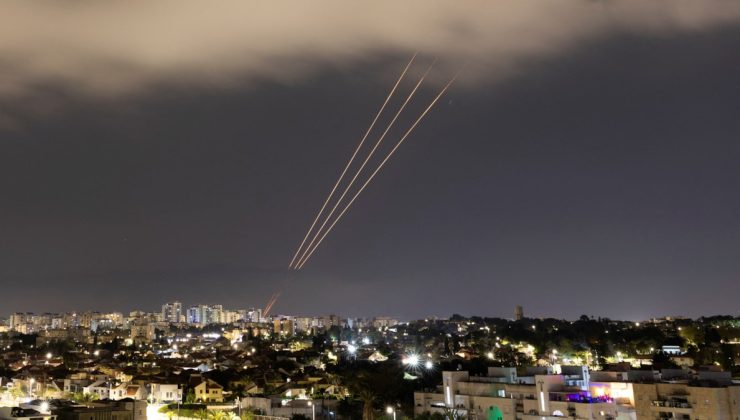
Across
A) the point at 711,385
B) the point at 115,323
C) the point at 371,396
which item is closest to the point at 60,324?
the point at 115,323

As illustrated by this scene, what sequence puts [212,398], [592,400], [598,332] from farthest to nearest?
1. [598,332]
2. [212,398]
3. [592,400]

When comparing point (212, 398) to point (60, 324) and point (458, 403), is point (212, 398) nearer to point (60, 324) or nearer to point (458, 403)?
point (458, 403)

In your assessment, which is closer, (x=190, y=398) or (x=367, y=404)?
(x=367, y=404)

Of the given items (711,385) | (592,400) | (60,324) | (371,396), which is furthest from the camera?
(60,324)

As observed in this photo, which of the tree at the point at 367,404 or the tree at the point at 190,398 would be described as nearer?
the tree at the point at 367,404

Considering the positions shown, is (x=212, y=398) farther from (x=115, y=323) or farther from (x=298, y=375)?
(x=115, y=323)

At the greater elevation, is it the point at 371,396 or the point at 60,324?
the point at 60,324

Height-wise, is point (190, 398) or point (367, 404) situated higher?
point (190, 398)

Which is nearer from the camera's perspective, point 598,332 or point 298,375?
point 298,375

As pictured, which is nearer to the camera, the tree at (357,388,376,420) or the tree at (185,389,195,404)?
the tree at (357,388,376,420)
